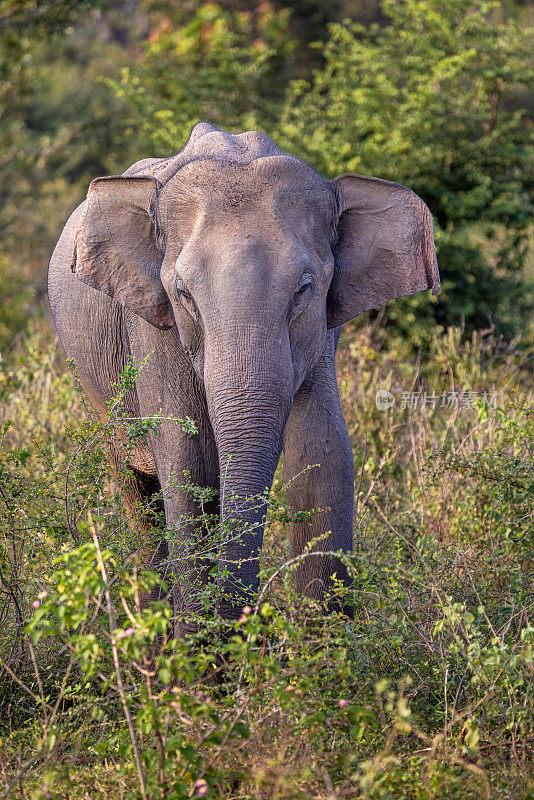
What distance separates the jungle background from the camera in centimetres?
313

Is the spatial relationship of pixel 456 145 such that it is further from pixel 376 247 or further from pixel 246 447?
pixel 246 447

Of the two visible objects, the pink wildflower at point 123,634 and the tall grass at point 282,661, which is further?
the tall grass at point 282,661

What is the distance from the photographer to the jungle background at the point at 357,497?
10.3 feet

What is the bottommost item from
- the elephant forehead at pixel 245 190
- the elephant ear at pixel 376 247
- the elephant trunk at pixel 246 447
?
the elephant trunk at pixel 246 447

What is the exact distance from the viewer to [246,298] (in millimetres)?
3832

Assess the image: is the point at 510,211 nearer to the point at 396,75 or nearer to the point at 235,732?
the point at 396,75

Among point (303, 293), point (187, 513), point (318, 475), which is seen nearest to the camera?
point (303, 293)

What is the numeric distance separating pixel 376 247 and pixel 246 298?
101 centimetres

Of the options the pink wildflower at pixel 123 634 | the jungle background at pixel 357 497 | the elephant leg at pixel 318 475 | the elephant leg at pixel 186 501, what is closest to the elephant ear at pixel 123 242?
the elephant leg at pixel 186 501

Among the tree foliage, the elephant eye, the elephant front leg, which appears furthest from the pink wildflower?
the tree foliage

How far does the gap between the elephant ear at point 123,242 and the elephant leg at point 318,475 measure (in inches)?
29.6

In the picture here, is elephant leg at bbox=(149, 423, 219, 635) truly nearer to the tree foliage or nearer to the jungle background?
the jungle background

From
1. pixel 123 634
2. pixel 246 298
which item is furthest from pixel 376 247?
pixel 123 634

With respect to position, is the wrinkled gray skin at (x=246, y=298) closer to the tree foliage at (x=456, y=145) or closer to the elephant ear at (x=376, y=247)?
the elephant ear at (x=376, y=247)
